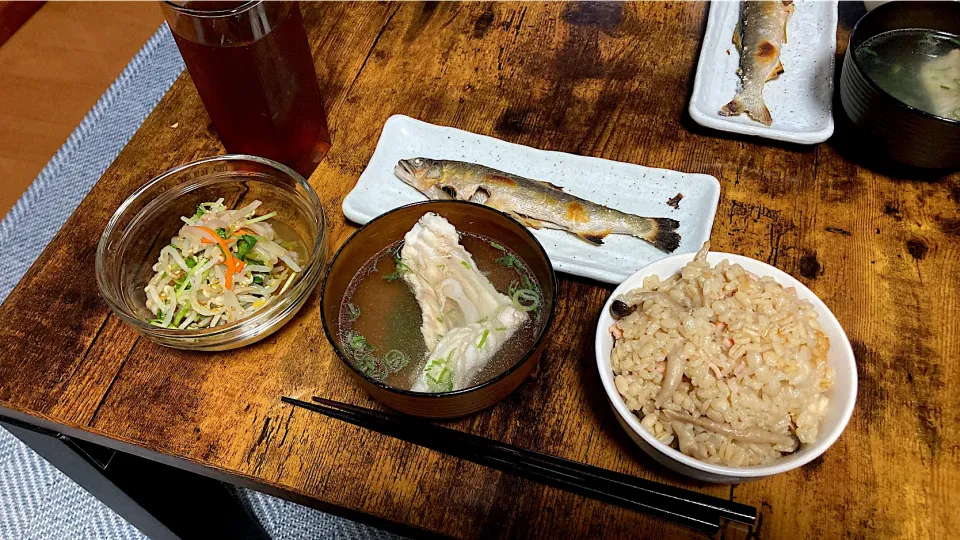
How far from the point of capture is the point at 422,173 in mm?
1616

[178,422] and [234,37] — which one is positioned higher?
[234,37]

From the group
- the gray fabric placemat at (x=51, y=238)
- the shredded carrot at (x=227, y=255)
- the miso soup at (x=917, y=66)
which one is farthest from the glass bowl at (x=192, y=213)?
the miso soup at (x=917, y=66)

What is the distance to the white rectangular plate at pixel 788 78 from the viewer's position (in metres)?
1.68

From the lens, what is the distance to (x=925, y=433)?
125 centimetres

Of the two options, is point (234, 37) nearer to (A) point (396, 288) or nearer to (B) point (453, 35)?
(A) point (396, 288)

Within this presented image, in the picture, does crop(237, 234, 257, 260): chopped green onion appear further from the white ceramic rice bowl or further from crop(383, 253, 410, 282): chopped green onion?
the white ceramic rice bowl

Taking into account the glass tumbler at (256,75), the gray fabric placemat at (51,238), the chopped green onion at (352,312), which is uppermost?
the glass tumbler at (256,75)

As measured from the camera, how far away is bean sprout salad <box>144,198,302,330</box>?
141cm

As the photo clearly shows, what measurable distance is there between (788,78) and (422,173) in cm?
99

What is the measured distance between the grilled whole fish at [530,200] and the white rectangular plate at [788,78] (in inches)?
15.0

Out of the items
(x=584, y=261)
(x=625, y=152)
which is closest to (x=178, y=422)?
(x=584, y=261)

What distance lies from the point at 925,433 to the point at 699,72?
0.99 meters

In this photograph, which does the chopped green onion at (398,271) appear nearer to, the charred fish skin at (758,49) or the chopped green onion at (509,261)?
the chopped green onion at (509,261)

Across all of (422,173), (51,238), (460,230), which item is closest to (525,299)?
(460,230)
